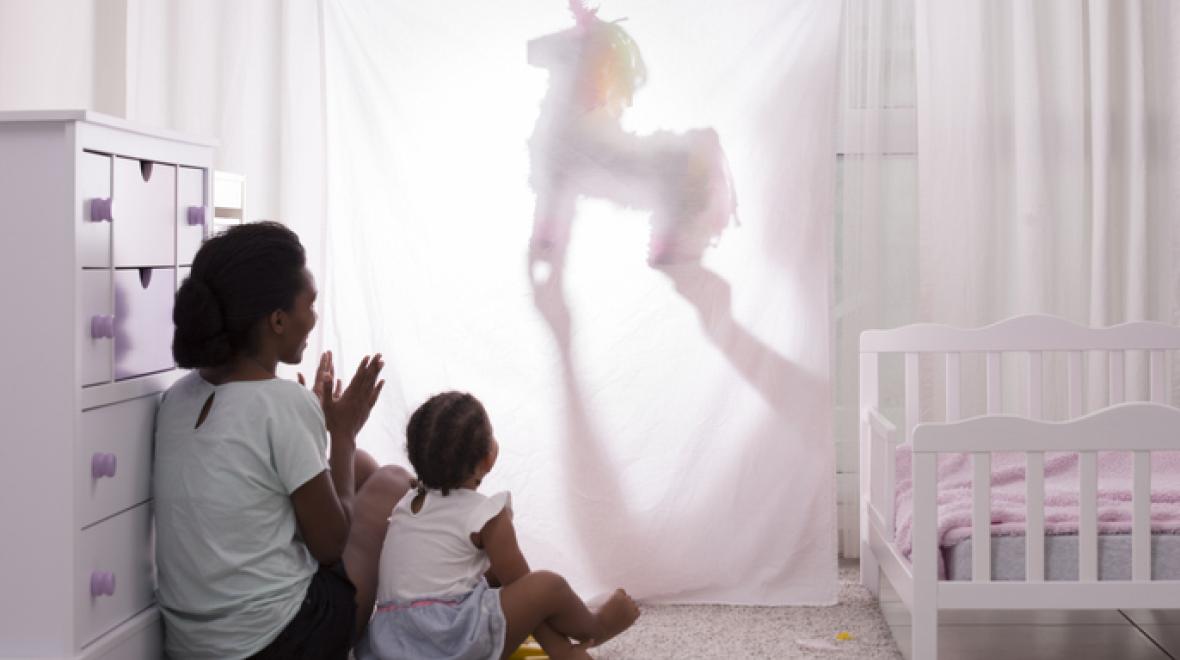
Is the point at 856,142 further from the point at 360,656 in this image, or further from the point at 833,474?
the point at 360,656

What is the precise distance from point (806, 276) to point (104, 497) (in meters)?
1.51

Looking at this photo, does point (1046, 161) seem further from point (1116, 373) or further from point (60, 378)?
point (60, 378)

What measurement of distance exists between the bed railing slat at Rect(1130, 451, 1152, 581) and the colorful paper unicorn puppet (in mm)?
998

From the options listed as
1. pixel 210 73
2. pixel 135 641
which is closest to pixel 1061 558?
pixel 135 641

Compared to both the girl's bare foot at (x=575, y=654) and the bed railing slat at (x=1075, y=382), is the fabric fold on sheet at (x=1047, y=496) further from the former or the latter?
the girl's bare foot at (x=575, y=654)

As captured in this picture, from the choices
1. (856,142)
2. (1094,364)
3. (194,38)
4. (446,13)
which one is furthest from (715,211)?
(194,38)

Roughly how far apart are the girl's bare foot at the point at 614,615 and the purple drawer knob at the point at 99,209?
→ 1.01 m

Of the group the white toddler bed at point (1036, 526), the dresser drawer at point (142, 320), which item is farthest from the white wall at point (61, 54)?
the white toddler bed at point (1036, 526)

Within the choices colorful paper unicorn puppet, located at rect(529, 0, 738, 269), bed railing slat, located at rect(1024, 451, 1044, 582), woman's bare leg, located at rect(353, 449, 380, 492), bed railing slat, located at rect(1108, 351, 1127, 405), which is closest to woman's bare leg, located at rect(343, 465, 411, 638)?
woman's bare leg, located at rect(353, 449, 380, 492)

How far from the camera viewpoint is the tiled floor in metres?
2.37

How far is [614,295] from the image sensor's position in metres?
2.75

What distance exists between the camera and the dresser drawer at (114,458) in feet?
5.24

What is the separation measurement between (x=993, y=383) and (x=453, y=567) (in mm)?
1387

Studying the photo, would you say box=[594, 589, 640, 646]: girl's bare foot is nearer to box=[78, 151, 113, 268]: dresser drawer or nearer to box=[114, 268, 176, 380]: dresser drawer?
box=[114, 268, 176, 380]: dresser drawer
